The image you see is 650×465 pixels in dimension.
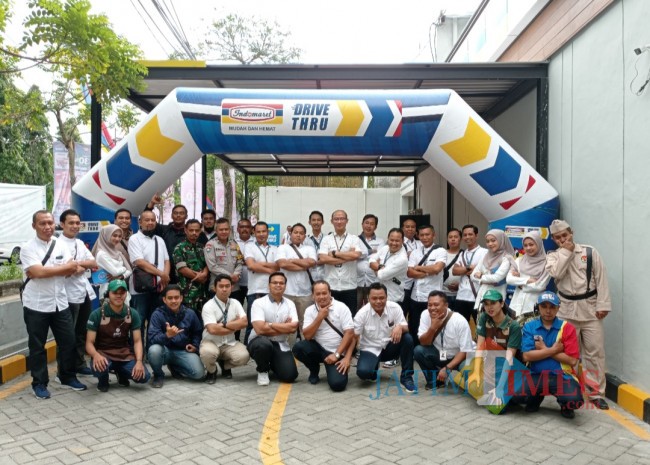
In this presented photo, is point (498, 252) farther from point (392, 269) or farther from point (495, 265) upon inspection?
point (392, 269)

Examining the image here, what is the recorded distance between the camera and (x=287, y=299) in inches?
232

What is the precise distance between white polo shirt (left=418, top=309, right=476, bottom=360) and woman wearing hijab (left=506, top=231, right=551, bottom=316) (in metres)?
0.61

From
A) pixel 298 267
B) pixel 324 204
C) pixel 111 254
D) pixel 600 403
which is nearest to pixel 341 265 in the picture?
pixel 298 267

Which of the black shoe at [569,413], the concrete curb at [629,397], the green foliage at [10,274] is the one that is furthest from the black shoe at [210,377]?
the green foliage at [10,274]

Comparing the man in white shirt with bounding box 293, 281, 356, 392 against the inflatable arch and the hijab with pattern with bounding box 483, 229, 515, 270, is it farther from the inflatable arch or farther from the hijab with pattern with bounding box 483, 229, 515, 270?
the inflatable arch

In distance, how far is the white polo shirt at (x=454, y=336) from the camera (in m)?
5.22

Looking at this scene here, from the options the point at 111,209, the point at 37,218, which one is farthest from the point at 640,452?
the point at 111,209

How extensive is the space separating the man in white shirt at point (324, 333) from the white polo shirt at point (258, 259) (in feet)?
3.73

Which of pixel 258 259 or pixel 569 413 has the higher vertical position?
pixel 258 259

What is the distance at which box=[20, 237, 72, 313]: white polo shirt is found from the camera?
16.2ft

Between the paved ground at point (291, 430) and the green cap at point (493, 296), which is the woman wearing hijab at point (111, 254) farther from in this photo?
the green cap at point (493, 296)

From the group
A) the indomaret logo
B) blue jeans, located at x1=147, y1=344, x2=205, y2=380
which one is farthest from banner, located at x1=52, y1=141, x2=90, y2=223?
blue jeans, located at x1=147, y1=344, x2=205, y2=380

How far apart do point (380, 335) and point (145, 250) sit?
285 cm

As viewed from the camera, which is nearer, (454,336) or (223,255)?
(454,336)
